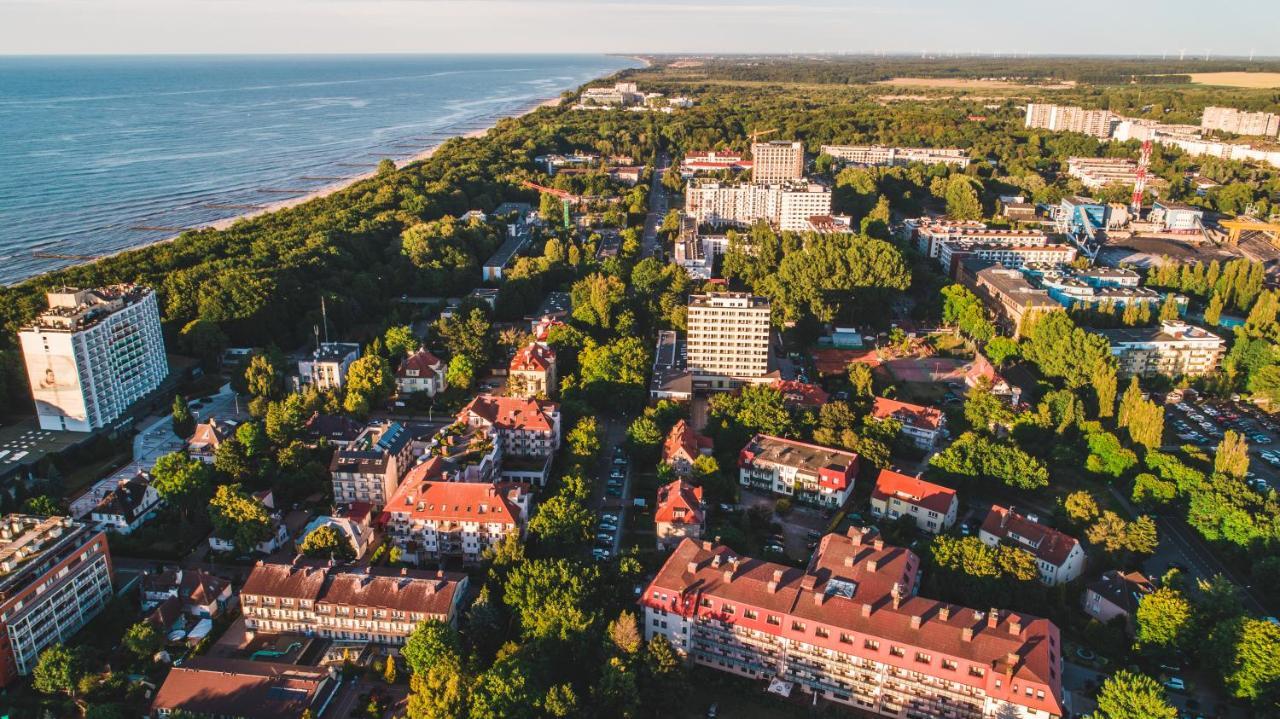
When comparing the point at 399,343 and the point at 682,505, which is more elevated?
the point at 399,343

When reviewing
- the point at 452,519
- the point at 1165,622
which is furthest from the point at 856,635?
the point at 452,519

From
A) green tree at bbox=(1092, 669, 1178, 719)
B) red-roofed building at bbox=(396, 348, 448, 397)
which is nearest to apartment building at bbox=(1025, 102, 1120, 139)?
red-roofed building at bbox=(396, 348, 448, 397)

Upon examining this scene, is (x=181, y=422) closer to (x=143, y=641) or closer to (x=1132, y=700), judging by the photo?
(x=143, y=641)

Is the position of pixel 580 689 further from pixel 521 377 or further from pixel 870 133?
pixel 870 133

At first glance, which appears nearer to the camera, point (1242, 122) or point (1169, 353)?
point (1169, 353)

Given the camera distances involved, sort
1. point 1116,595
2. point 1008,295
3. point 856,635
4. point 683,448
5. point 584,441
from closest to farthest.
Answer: point 856,635 → point 1116,595 → point 683,448 → point 584,441 → point 1008,295

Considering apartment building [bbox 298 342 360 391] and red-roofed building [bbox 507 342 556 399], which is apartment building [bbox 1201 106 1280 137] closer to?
red-roofed building [bbox 507 342 556 399]

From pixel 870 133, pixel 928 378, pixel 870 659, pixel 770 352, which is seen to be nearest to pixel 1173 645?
pixel 870 659

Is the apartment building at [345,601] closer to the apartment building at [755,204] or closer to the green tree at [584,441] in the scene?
the green tree at [584,441]
